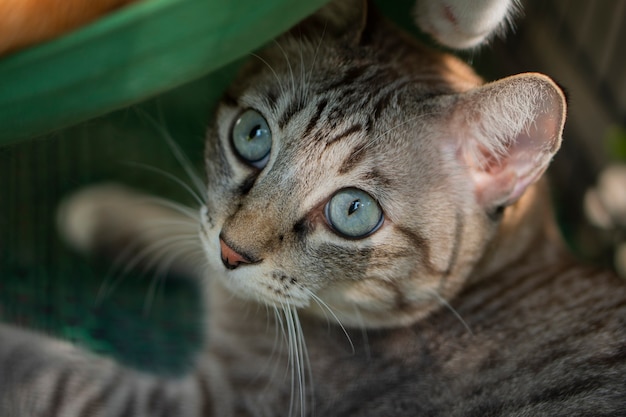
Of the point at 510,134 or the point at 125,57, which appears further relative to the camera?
the point at 510,134

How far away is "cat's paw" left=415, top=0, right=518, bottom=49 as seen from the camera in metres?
1.56

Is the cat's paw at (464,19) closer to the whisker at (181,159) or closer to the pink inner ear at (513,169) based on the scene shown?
the pink inner ear at (513,169)

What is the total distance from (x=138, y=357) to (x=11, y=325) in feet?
1.22

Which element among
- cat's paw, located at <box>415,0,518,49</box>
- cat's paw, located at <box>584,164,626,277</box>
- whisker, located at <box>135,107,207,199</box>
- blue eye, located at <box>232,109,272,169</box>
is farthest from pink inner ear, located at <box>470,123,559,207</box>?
cat's paw, located at <box>584,164,626,277</box>

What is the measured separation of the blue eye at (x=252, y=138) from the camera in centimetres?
176

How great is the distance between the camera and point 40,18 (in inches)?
49.7

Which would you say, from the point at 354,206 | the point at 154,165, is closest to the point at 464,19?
the point at 354,206

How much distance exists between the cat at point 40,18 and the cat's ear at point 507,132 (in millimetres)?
877

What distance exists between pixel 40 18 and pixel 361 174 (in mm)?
784

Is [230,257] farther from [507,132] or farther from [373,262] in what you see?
[507,132]

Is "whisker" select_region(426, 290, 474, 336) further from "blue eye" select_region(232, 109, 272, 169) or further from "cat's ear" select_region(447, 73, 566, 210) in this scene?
"blue eye" select_region(232, 109, 272, 169)

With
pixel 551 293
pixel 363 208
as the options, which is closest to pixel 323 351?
pixel 363 208

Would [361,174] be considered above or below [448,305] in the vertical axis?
above

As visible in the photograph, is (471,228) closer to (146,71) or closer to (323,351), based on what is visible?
(323,351)
